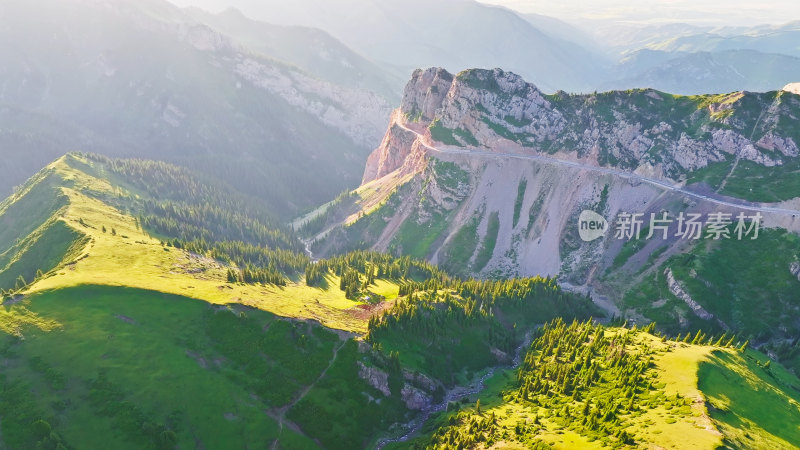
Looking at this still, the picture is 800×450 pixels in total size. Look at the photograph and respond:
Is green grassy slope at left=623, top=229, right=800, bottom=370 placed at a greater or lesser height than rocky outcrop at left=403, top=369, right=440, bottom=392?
greater

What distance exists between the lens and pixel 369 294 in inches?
6284

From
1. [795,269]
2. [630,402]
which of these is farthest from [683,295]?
[630,402]

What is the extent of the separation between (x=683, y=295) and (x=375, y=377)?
115m

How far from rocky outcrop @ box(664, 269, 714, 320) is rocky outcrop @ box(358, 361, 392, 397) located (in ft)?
364

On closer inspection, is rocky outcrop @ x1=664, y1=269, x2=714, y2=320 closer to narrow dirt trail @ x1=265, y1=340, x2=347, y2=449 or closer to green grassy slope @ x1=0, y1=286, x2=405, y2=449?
green grassy slope @ x1=0, y1=286, x2=405, y2=449

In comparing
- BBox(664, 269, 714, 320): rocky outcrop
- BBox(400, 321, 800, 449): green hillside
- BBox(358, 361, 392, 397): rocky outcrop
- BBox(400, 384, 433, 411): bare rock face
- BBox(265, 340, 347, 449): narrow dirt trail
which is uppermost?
BBox(664, 269, 714, 320): rocky outcrop

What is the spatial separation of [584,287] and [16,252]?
21896 centimetres

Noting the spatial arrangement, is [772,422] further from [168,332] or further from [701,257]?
[168,332]

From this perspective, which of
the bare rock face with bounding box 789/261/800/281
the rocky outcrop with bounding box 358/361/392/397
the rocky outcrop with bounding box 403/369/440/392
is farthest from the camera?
the bare rock face with bounding box 789/261/800/281

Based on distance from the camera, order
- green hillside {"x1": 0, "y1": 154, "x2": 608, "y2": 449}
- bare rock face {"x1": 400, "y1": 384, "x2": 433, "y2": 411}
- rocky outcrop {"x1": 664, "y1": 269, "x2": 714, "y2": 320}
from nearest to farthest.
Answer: green hillside {"x1": 0, "y1": 154, "x2": 608, "y2": 449} < bare rock face {"x1": 400, "y1": 384, "x2": 433, "y2": 411} < rocky outcrop {"x1": 664, "y1": 269, "x2": 714, "y2": 320}

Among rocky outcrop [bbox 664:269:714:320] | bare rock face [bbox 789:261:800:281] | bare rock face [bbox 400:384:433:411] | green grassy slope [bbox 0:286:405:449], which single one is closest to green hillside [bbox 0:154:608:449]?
green grassy slope [bbox 0:286:405:449]

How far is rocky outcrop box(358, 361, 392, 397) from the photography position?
110 meters

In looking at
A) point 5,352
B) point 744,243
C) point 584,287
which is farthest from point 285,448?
point 744,243

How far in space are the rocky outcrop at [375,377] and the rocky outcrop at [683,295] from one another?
11093 cm
